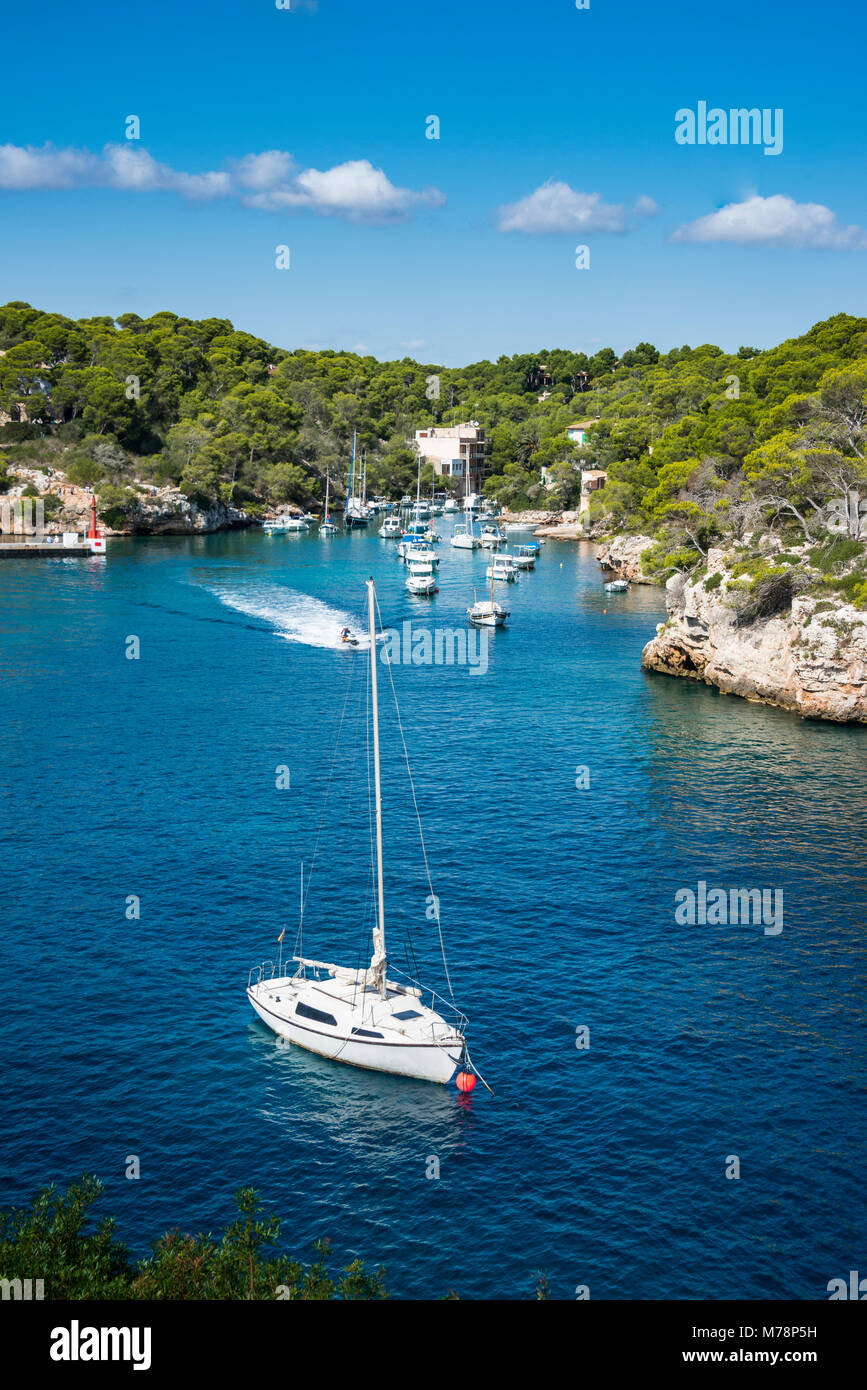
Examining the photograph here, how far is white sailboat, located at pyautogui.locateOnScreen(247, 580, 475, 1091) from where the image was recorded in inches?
1512

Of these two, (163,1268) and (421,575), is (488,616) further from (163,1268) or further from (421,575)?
(163,1268)

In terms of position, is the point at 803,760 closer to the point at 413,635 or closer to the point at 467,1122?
the point at 467,1122

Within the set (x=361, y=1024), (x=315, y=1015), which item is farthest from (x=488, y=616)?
(x=361, y=1024)

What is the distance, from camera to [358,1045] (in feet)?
129

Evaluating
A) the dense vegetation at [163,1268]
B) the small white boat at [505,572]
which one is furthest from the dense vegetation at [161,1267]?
the small white boat at [505,572]

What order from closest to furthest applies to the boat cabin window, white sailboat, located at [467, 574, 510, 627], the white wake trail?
the boat cabin window
the white wake trail
white sailboat, located at [467, 574, 510, 627]

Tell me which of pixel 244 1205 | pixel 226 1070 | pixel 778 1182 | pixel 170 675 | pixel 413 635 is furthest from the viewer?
pixel 413 635

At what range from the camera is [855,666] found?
76875 mm

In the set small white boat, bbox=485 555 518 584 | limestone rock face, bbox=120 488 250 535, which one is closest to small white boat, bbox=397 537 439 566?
small white boat, bbox=485 555 518 584

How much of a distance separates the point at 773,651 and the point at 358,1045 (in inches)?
2124

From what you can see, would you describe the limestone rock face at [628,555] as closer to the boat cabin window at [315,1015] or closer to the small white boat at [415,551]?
the small white boat at [415,551]

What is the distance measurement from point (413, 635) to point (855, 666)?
4734cm

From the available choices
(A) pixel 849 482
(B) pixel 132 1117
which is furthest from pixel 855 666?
(B) pixel 132 1117

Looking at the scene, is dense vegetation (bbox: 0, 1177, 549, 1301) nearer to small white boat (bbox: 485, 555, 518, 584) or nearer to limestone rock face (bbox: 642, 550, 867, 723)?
limestone rock face (bbox: 642, 550, 867, 723)
